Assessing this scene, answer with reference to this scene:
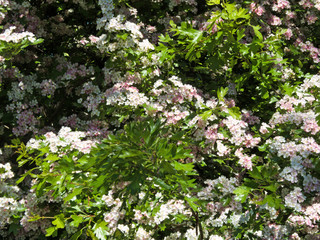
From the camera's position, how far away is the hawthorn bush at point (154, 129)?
7.75 feet

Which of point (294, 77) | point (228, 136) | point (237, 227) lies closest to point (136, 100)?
point (228, 136)

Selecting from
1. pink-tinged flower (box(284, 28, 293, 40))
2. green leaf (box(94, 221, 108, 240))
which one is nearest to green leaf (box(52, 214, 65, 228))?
green leaf (box(94, 221, 108, 240))

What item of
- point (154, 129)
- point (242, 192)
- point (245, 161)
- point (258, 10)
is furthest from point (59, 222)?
point (258, 10)

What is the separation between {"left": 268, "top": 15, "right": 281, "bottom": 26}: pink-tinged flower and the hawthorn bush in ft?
0.06

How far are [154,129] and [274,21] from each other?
2.87 meters

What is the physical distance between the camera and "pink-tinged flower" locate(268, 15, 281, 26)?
14.0ft

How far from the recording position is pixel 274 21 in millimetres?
4281

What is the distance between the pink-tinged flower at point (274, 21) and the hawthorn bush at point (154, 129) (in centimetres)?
2

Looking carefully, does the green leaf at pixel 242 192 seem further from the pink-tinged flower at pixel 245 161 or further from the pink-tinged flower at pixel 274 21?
the pink-tinged flower at pixel 274 21

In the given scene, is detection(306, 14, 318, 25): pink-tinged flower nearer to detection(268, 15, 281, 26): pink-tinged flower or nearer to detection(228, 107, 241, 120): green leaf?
detection(268, 15, 281, 26): pink-tinged flower

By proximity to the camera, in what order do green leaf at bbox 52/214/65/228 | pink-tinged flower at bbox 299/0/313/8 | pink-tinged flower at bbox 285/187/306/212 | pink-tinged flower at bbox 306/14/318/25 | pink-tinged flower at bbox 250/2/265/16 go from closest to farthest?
pink-tinged flower at bbox 285/187/306/212, green leaf at bbox 52/214/65/228, pink-tinged flower at bbox 250/2/265/16, pink-tinged flower at bbox 299/0/313/8, pink-tinged flower at bbox 306/14/318/25

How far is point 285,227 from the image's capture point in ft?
8.61

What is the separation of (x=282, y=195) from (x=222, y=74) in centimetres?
184

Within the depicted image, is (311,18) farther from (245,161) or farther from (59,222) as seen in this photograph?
(59,222)
